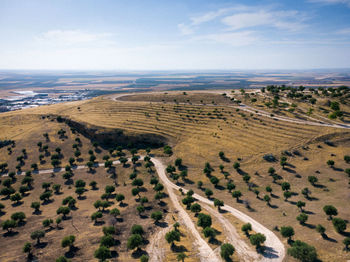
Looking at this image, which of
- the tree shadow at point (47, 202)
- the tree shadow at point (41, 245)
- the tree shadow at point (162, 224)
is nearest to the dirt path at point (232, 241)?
the tree shadow at point (162, 224)

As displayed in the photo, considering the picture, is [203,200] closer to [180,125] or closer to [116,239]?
[116,239]

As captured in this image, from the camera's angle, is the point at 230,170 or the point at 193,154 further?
the point at 193,154

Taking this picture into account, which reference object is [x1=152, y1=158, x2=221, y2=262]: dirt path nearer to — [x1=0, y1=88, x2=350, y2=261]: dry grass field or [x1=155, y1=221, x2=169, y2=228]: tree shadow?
[x1=0, y1=88, x2=350, y2=261]: dry grass field

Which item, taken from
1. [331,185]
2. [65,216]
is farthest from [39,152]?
[331,185]

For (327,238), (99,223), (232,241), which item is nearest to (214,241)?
(232,241)

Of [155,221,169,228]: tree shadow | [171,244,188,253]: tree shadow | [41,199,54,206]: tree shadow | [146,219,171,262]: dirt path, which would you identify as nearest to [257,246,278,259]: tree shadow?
[171,244,188,253]: tree shadow


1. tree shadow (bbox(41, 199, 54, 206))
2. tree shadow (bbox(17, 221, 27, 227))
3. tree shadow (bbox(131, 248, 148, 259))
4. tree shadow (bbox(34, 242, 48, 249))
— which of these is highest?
tree shadow (bbox(131, 248, 148, 259))

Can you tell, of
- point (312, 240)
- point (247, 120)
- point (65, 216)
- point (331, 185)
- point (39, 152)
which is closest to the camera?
point (312, 240)

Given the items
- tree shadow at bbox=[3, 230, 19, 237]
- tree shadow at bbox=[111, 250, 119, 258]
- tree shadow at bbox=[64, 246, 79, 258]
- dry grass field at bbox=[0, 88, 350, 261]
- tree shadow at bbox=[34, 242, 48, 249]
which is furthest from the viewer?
tree shadow at bbox=[3, 230, 19, 237]

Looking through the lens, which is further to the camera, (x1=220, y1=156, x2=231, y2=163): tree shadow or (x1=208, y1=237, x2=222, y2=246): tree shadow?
(x1=220, y1=156, x2=231, y2=163): tree shadow
